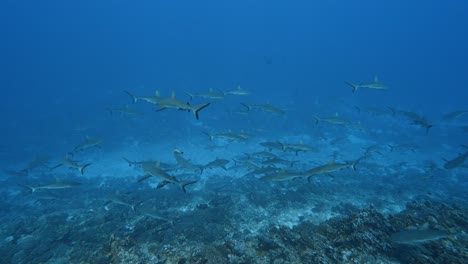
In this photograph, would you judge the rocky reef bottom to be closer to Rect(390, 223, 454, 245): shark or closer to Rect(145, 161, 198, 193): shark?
Rect(390, 223, 454, 245): shark

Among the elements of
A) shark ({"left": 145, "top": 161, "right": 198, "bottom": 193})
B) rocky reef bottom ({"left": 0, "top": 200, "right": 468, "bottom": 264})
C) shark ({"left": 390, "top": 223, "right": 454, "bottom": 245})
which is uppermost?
shark ({"left": 390, "top": 223, "right": 454, "bottom": 245})

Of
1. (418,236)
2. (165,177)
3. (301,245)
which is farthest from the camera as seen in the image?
(165,177)

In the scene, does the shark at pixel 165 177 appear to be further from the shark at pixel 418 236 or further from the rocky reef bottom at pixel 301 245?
the shark at pixel 418 236

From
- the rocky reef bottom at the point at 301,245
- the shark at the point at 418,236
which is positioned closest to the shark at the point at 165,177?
the rocky reef bottom at the point at 301,245

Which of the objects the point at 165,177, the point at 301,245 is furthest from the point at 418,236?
the point at 165,177

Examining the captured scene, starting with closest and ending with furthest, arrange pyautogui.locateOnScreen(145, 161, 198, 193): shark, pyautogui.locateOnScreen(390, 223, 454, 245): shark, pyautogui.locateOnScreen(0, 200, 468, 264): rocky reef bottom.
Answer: pyautogui.locateOnScreen(390, 223, 454, 245): shark → pyautogui.locateOnScreen(0, 200, 468, 264): rocky reef bottom → pyautogui.locateOnScreen(145, 161, 198, 193): shark

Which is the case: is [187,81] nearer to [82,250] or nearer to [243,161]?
[243,161]

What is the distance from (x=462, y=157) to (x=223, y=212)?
11.5 m

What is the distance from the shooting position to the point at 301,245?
23.1ft

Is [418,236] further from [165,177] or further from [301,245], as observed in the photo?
[165,177]

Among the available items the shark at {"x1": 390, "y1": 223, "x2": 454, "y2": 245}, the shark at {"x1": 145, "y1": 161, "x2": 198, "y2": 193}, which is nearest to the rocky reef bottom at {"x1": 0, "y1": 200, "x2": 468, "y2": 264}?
the shark at {"x1": 390, "y1": 223, "x2": 454, "y2": 245}

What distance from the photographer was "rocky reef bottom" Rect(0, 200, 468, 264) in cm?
624

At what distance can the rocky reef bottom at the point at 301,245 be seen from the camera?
20.5 ft

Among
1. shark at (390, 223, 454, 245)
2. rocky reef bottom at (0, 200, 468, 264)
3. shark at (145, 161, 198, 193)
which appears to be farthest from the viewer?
shark at (145, 161, 198, 193)
